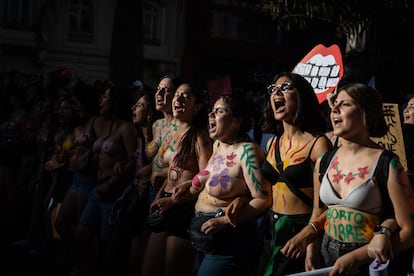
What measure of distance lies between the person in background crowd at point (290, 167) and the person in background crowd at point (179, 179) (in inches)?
34.0

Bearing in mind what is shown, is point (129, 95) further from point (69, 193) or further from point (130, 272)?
point (130, 272)

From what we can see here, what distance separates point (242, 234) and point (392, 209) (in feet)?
3.97

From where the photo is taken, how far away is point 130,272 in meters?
5.20

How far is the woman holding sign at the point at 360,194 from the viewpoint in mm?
2721

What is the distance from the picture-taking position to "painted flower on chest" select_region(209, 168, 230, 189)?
3743mm

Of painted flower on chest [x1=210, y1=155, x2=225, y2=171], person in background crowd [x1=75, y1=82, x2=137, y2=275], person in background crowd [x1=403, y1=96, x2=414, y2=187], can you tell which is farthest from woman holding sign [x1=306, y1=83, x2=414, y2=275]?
person in background crowd [x1=75, y1=82, x2=137, y2=275]

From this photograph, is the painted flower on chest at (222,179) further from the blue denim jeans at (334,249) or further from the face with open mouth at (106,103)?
the face with open mouth at (106,103)

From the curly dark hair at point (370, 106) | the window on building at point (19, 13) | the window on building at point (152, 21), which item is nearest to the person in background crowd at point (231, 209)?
the curly dark hair at point (370, 106)

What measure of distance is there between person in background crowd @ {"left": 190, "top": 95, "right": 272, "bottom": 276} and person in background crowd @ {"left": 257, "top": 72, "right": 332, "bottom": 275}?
0.30 feet

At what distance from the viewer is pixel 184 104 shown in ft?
15.3

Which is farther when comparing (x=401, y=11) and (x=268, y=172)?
(x=401, y=11)

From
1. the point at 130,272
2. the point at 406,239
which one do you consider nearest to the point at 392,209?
the point at 406,239

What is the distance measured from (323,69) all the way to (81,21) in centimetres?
1903

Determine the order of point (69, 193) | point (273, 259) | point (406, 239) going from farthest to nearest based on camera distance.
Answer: point (69, 193) < point (273, 259) < point (406, 239)
